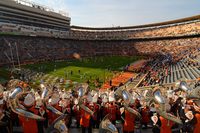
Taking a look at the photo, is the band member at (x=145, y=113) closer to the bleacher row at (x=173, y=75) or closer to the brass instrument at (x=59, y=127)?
the brass instrument at (x=59, y=127)

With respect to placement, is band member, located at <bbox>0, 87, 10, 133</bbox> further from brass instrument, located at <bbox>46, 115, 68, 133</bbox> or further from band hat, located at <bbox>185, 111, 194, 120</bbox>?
band hat, located at <bbox>185, 111, 194, 120</bbox>

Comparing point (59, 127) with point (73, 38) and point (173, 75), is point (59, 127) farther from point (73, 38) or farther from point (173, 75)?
point (73, 38)

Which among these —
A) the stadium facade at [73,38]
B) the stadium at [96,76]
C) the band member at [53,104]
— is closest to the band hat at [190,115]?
the stadium at [96,76]

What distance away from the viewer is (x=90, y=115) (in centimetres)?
925

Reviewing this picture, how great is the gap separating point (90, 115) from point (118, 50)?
66.6 m

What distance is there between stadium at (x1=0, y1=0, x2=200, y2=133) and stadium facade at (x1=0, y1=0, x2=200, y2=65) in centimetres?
25

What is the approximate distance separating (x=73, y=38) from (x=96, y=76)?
39.8 metres

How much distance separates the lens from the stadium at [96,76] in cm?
787

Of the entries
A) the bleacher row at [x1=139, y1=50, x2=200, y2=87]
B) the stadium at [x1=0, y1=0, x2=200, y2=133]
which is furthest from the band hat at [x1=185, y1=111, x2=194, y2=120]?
the bleacher row at [x1=139, y1=50, x2=200, y2=87]

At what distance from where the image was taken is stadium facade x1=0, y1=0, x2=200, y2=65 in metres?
58.4

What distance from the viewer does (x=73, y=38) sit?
7875 cm

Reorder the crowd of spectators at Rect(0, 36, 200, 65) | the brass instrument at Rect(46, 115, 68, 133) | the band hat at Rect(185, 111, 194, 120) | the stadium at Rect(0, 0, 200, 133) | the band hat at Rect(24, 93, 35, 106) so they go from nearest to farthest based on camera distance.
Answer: the brass instrument at Rect(46, 115, 68, 133)
the band hat at Rect(24, 93, 35, 106)
the band hat at Rect(185, 111, 194, 120)
the stadium at Rect(0, 0, 200, 133)
the crowd of spectators at Rect(0, 36, 200, 65)

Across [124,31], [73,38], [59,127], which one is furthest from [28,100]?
[124,31]

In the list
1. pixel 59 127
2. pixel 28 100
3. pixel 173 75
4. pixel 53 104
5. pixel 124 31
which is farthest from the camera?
pixel 124 31
